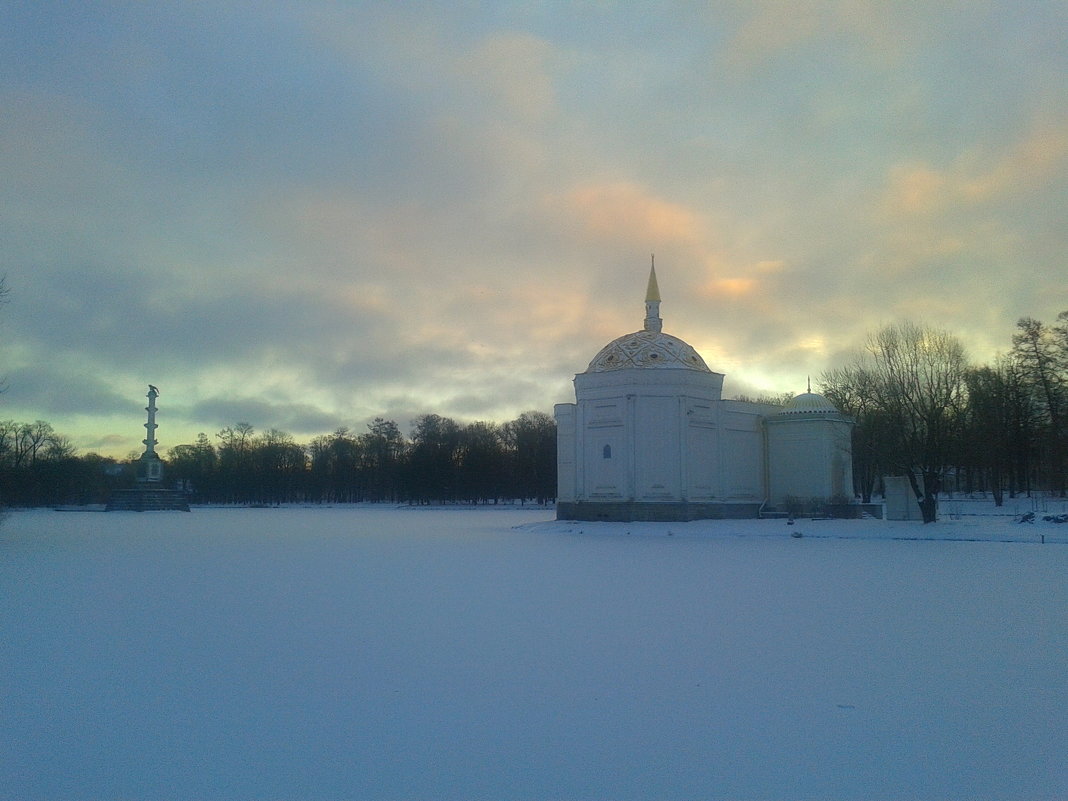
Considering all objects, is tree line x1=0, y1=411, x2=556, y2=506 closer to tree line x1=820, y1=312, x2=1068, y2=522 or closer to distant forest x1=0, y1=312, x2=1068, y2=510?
distant forest x1=0, y1=312, x2=1068, y2=510

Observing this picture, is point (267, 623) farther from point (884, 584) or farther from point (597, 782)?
point (884, 584)

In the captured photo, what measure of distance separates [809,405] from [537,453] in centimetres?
4208

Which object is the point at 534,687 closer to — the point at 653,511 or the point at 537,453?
the point at 653,511

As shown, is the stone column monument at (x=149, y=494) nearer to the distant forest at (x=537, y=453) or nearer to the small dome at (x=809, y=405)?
the distant forest at (x=537, y=453)

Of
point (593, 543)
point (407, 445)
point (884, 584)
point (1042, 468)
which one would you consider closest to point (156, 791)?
point (884, 584)

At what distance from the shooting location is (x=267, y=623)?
11133 mm

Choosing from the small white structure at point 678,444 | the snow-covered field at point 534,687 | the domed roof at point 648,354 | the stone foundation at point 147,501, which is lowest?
the snow-covered field at point 534,687

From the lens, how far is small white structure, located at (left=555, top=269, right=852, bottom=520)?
134 ft

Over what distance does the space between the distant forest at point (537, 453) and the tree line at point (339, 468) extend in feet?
0.53

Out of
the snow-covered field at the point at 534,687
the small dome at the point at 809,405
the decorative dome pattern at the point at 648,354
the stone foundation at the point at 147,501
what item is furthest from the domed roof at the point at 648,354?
the stone foundation at the point at 147,501

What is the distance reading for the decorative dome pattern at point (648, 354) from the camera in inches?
1667

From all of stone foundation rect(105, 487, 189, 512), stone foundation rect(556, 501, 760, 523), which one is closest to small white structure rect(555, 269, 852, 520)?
stone foundation rect(556, 501, 760, 523)

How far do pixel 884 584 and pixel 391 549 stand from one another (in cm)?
1387

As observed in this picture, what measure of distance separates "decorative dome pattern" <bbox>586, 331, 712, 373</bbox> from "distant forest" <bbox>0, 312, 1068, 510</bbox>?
8.34 metres
